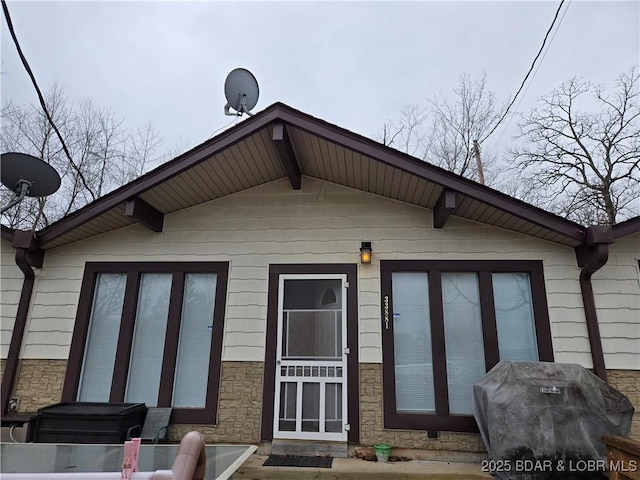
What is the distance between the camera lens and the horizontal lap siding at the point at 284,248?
4.51m

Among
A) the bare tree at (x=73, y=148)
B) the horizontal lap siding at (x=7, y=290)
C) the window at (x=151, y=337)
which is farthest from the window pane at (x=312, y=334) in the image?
the bare tree at (x=73, y=148)

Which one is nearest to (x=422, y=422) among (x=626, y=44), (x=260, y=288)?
(x=260, y=288)

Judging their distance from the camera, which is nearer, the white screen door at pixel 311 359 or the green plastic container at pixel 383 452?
the green plastic container at pixel 383 452

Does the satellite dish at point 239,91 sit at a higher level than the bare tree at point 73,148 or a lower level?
lower

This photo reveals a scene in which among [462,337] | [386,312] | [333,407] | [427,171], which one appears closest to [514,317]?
[462,337]

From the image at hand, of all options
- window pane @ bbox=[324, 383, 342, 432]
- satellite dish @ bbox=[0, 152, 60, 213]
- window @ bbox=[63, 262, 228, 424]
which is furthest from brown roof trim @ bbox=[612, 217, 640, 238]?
satellite dish @ bbox=[0, 152, 60, 213]

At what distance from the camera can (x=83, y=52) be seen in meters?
7.68

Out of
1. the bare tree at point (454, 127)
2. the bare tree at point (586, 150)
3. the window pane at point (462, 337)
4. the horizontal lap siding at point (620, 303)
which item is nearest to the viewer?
the horizontal lap siding at point (620, 303)

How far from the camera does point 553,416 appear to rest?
3.28 m

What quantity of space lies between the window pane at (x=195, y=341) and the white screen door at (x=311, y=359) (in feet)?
2.90

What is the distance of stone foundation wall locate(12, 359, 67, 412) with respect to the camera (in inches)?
181

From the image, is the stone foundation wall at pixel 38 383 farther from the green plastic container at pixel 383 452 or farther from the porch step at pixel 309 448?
the green plastic container at pixel 383 452

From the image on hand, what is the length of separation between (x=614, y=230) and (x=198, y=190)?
4.75 meters

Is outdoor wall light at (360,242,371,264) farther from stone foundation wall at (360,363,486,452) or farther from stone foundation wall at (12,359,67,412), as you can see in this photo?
stone foundation wall at (12,359,67,412)
